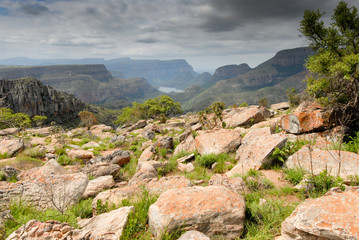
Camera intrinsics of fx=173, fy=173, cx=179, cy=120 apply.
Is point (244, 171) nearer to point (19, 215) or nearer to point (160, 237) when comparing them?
point (160, 237)

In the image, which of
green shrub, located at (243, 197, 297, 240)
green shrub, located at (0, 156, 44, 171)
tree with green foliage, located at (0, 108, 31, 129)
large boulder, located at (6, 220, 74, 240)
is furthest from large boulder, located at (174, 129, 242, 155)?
green shrub, located at (0, 156, 44, 171)

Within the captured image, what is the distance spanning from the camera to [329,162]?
19.1 feet

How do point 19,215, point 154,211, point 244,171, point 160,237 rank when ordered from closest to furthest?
point 160,237, point 154,211, point 19,215, point 244,171

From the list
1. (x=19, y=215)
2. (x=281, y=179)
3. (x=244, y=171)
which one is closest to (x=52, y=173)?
(x=19, y=215)

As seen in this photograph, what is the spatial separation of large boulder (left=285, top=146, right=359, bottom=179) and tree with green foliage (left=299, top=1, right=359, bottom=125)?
3.11 meters

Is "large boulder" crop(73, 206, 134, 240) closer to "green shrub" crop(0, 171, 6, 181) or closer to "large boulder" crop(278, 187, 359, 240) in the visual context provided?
"large boulder" crop(278, 187, 359, 240)

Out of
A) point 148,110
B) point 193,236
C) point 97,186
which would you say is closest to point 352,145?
point 193,236

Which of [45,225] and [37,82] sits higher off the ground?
[37,82]

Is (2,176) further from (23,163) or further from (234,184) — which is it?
(234,184)

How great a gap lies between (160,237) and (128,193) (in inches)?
86.5

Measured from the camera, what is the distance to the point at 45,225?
3004 millimetres

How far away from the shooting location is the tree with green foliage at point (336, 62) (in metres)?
8.85

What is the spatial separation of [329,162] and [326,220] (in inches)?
154

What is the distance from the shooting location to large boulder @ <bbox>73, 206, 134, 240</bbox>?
10.4 feet
